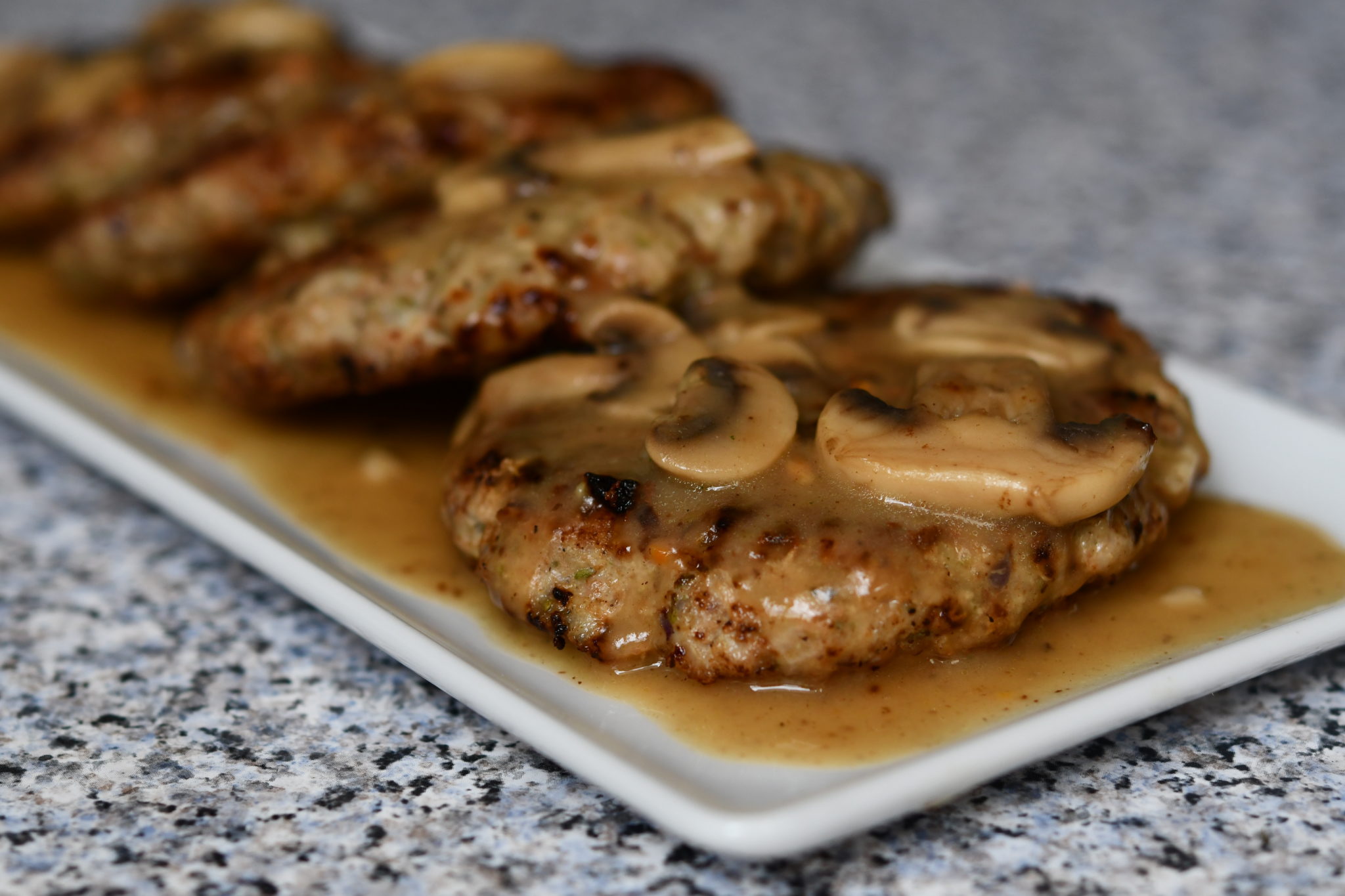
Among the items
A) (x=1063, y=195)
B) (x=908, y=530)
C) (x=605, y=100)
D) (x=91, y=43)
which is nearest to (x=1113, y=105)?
(x=1063, y=195)

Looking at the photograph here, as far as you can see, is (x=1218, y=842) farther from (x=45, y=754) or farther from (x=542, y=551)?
(x=45, y=754)

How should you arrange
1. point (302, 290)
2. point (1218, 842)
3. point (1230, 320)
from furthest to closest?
point (1230, 320) < point (302, 290) < point (1218, 842)

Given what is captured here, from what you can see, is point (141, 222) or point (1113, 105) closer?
point (141, 222)

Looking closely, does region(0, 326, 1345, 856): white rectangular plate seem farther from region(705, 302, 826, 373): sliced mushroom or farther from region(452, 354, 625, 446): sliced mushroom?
region(705, 302, 826, 373): sliced mushroom

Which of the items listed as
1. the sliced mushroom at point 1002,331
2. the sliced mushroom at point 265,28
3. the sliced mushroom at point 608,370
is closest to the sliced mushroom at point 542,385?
the sliced mushroom at point 608,370

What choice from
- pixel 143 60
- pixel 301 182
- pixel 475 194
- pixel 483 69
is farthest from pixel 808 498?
pixel 143 60

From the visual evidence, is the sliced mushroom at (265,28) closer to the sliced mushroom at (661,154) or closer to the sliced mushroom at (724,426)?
the sliced mushroom at (661,154)
